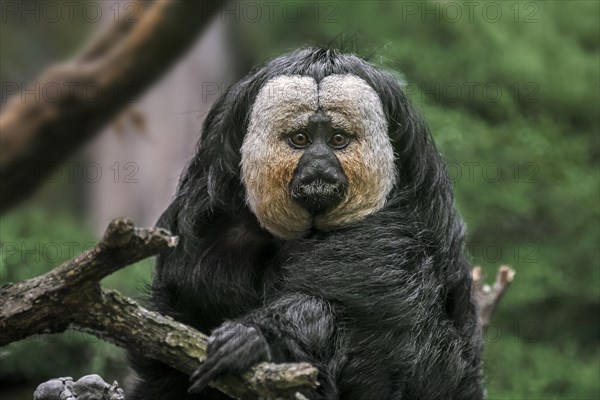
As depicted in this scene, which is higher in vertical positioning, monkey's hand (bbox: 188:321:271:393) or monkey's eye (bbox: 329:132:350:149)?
monkey's eye (bbox: 329:132:350:149)

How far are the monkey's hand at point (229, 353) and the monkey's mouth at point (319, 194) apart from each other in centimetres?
97

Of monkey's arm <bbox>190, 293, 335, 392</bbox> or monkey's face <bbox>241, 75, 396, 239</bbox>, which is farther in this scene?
monkey's face <bbox>241, 75, 396, 239</bbox>

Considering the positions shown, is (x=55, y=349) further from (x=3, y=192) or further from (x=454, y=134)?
(x=454, y=134)

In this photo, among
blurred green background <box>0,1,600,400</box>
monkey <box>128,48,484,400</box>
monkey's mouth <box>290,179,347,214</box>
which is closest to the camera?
monkey <box>128,48,484,400</box>

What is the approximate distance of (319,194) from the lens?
4777 mm

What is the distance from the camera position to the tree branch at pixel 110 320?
3.55 meters

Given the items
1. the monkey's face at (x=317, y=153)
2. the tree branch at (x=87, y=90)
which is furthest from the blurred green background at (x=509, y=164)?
the monkey's face at (x=317, y=153)

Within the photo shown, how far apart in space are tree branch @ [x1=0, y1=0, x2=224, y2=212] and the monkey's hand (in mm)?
4790

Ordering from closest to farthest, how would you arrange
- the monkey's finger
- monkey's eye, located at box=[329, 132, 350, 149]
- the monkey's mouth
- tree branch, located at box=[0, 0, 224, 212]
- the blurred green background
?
the monkey's finger → the monkey's mouth → monkey's eye, located at box=[329, 132, 350, 149] → tree branch, located at box=[0, 0, 224, 212] → the blurred green background

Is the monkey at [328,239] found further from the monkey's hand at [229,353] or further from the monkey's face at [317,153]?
the monkey's hand at [229,353]

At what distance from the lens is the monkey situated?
4.62 metres

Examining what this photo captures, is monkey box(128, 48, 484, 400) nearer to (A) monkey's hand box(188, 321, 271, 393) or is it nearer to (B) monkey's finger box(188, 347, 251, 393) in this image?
(A) monkey's hand box(188, 321, 271, 393)

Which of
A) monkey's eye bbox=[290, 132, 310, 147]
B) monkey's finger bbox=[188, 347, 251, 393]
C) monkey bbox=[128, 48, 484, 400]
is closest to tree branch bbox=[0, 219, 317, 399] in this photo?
monkey's finger bbox=[188, 347, 251, 393]

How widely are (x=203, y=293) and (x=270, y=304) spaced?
2.11ft
